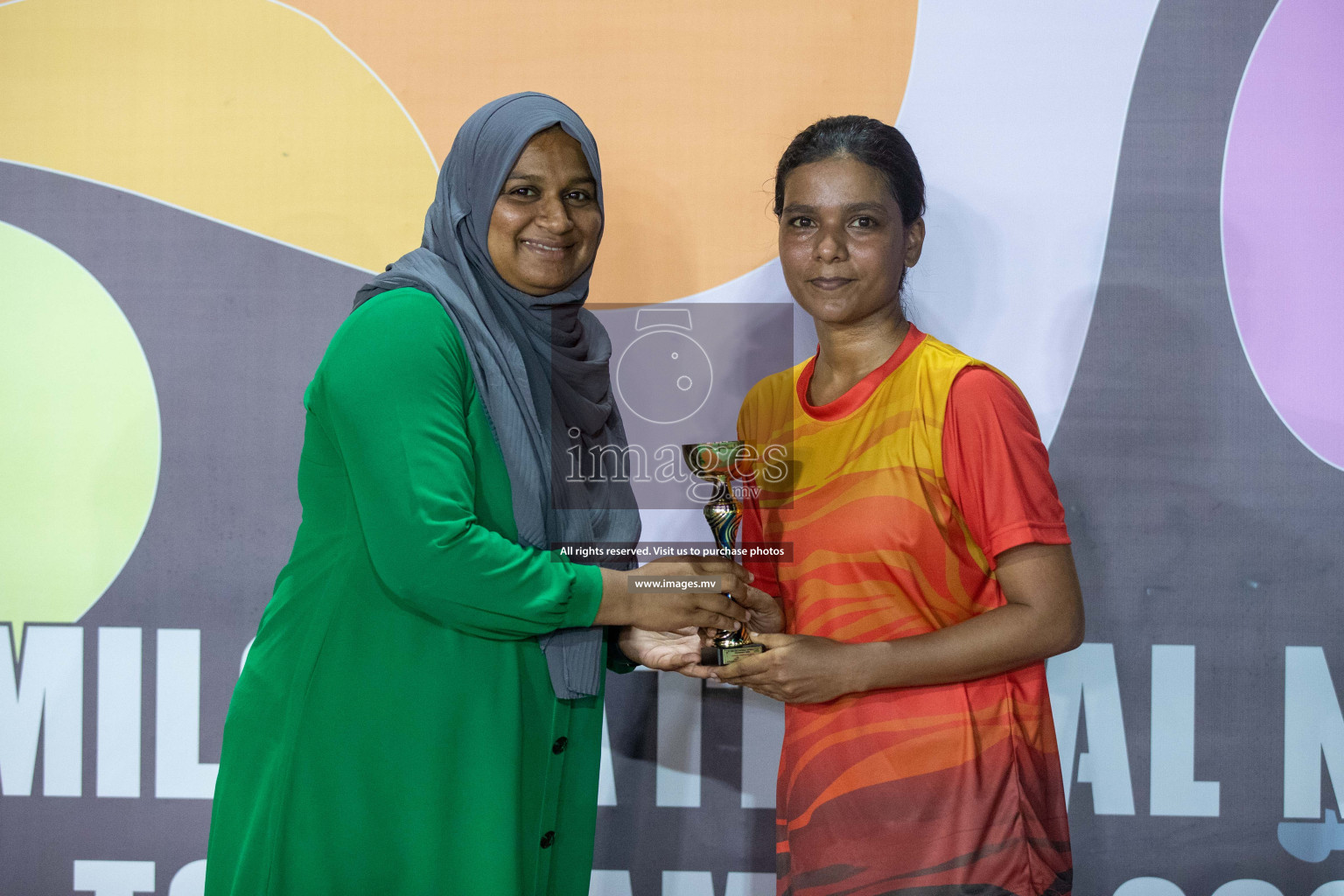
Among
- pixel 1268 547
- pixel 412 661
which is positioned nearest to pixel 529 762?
pixel 412 661

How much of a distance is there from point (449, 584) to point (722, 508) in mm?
475

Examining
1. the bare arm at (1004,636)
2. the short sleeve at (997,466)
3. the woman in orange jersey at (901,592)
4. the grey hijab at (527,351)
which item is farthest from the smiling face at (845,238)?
the bare arm at (1004,636)

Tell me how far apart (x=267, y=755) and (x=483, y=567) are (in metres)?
0.50

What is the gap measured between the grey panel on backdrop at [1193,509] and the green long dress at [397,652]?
1501 millimetres

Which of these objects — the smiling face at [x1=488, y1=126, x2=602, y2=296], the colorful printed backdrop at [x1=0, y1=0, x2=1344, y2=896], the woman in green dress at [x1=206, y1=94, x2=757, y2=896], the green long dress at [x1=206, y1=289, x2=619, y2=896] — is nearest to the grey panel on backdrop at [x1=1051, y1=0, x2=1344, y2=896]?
the colorful printed backdrop at [x1=0, y1=0, x2=1344, y2=896]

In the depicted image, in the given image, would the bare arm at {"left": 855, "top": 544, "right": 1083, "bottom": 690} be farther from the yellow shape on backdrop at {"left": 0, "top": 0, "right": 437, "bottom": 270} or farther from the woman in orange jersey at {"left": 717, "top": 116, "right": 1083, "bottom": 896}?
the yellow shape on backdrop at {"left": 0, "top": 0, "right": 437, "bottom": 270}

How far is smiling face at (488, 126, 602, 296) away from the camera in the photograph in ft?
4.62

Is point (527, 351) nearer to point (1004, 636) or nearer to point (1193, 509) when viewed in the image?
point (1004, 636)

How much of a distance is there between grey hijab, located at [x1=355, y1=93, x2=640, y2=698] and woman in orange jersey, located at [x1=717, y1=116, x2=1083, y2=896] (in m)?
0.31

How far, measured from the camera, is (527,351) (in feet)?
4.69

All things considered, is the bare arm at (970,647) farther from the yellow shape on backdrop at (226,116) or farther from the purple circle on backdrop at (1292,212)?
the yellow shape on backdrop at (226,116)

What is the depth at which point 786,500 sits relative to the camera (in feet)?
5.09

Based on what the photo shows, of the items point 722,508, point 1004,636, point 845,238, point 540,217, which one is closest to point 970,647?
point 1004,636

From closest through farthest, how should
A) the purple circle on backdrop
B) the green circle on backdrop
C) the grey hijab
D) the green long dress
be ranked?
the green long dress < the grey hijab < the purple circle on backdrop < the green circle on backdrop
